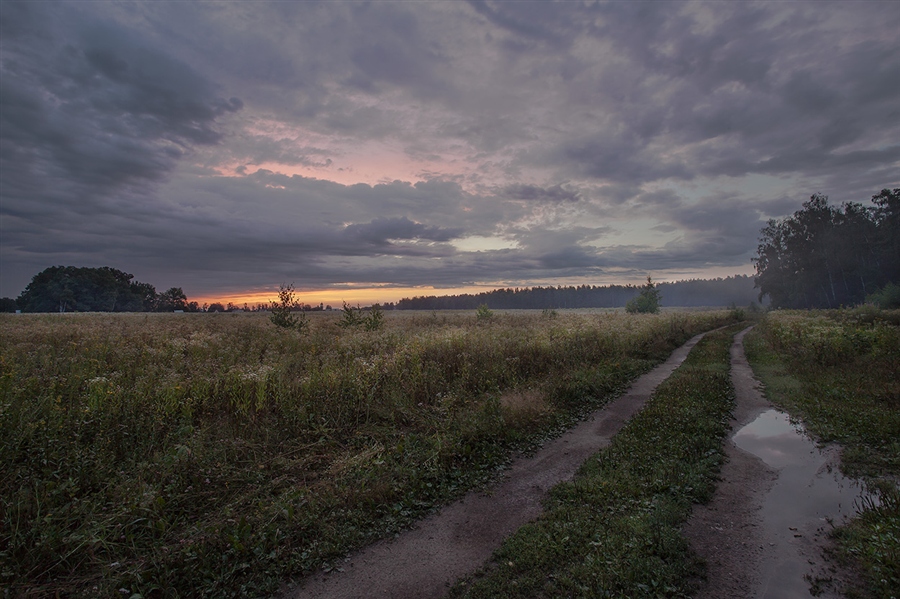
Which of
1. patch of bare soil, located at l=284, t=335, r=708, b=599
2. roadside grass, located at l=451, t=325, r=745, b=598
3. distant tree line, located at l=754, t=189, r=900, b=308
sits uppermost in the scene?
distant tree line, located at l=754, t=189, r=900, b=308

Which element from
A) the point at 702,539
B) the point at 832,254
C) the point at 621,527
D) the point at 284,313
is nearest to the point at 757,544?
the point at 702,539

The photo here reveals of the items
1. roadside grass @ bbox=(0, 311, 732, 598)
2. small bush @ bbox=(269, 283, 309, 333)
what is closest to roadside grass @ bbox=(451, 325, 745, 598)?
roadside grass @ bbox=(0, 311, 732, 598)

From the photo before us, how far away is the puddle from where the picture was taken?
13.8 feet

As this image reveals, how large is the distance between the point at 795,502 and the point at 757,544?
1.81 m

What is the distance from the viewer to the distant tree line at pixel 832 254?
194ft

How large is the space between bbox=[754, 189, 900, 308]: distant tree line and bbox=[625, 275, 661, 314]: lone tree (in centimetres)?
2681

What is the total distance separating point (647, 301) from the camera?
58.7 meters

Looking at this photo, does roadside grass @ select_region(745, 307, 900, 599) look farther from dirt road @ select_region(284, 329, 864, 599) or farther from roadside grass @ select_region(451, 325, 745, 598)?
roadside grass @ select_region(451, 325, 745, 598)

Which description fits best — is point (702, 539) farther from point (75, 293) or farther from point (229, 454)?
point (75, 293)

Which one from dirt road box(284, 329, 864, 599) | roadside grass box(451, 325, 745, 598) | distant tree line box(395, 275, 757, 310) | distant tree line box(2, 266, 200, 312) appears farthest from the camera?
distant tree line box(395, 275, 757, 310)

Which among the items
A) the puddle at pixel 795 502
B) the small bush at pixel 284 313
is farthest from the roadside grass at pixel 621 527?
the small bush at pixel 284 313

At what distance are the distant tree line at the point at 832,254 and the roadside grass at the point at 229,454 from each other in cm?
7216

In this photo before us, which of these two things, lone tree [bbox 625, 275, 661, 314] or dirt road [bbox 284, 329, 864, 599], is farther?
lone tree [bbox 625, 275, 661, 314]

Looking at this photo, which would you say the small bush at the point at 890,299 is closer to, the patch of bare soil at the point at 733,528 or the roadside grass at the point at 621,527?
the patch of bare soil at the point at 733,528
